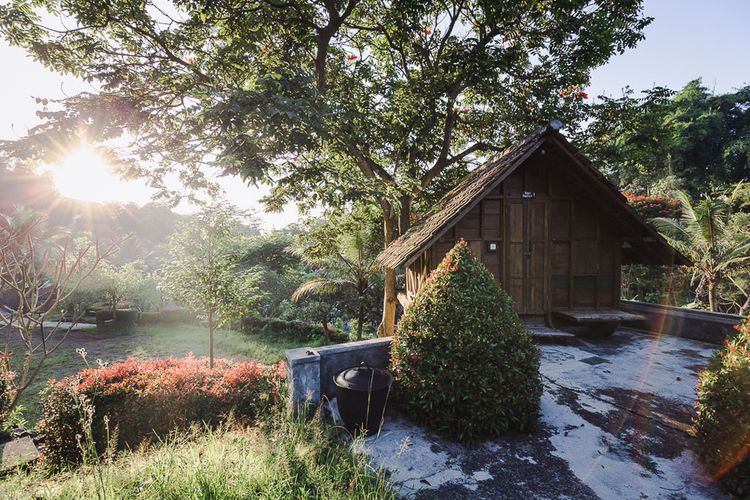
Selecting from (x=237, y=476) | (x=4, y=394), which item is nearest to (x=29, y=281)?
(x=237, y=476)

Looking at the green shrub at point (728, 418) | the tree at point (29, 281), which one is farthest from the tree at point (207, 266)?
the green shrub at point (728, 418)

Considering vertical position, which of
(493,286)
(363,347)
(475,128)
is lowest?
(363,347)

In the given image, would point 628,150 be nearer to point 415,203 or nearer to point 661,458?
point 415,203

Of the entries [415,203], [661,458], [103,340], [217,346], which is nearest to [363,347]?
[661,458]

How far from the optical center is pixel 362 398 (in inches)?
180

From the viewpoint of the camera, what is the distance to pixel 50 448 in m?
5.78

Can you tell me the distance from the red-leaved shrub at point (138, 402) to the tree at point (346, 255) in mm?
6748

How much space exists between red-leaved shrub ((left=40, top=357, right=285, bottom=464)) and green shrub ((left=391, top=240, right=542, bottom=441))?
8.53ft

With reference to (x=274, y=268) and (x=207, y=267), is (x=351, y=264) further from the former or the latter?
(x=274, y=268)

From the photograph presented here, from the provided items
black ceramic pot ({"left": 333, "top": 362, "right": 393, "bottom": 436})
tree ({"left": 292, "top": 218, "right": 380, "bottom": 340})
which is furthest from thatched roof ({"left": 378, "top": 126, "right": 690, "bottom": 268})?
tree ({"left": 292, "top": 218, "right": 380, "bottom": 340})

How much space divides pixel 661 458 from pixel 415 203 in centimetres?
1101

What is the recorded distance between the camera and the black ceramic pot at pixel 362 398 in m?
4.57

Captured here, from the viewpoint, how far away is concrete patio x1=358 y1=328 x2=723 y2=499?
11.8ft

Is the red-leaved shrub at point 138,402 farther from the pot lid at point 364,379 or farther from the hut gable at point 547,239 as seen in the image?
the hut gable at point 547,239
